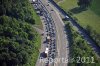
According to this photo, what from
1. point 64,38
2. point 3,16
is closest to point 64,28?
point 64,38

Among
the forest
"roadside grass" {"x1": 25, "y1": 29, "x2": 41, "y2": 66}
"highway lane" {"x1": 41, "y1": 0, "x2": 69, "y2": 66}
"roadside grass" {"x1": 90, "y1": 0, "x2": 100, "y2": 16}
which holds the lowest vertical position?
"roadside grass" {"x1": 90, "y1": 0, "x2": 100, "y2": 16}

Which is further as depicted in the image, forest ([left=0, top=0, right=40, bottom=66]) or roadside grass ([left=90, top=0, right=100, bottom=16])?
roadside grass ([left=90, top=0, right=100, bottom=16])

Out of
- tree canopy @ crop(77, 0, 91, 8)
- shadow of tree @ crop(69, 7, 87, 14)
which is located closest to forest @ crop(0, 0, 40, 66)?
shadow of tree @ crop(69, 7, 87, 14)

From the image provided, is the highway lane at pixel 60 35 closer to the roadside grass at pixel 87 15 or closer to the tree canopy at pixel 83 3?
the roadside grass at pixel 87 15

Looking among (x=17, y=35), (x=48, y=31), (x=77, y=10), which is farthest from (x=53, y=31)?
(x=77, y=10)

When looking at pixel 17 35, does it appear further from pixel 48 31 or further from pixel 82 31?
pixel 82 31

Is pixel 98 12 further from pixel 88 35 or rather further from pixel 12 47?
pixel 12 47

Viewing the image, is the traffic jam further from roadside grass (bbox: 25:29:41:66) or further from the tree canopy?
the tree canopy
